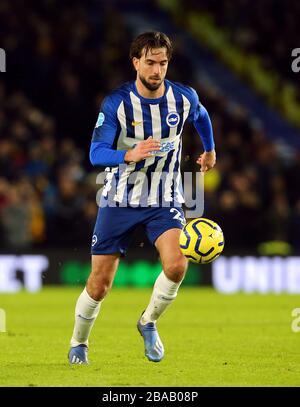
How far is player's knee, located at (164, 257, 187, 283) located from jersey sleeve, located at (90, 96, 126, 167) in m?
0.85

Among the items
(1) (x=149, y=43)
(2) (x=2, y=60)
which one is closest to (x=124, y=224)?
(1) (x=149, y=43)

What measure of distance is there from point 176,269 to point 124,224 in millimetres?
516

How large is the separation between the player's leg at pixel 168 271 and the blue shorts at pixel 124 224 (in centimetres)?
8

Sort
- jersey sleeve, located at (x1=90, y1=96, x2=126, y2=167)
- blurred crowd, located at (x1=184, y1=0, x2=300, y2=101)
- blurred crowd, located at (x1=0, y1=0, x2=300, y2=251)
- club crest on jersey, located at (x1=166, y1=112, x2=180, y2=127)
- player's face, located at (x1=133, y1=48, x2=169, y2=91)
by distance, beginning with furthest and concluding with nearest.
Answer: blurred crowd, located at (x1=184, y1=0, x2=300, y2=101) < blurred crowd, located at (x1=0, y1=0, x2=300, y2=251) < club crest on jersey, located at (x1=166, y1=112, x2=180, y2=127) < player's face, located at (x1=133, y1=48, x2=169, y2=91) < jersey sleeve, located at (x1=90, y1=96, x2=126, y2=167)

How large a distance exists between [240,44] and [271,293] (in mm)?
8706

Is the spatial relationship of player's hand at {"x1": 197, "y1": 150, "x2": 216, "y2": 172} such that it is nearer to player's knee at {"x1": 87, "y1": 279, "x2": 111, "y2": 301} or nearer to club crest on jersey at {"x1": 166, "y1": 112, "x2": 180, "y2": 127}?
club crest on jersey at {"x1": 166, "y1": 112, "x2": 180, "y2": 127}

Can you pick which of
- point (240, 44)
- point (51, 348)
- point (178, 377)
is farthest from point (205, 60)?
point (178, 377)

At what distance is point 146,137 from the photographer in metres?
7.98

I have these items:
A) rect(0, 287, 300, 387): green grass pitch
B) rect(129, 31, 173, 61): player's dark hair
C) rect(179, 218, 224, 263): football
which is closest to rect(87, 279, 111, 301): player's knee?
rect(0, 287, 300, 387): green grass pitch

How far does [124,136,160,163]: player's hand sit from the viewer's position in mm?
7270

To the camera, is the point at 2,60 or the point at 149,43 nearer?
the point at 149,43

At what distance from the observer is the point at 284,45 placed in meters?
22.3

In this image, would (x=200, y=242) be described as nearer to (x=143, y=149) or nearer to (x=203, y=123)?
(x=143, y=149)

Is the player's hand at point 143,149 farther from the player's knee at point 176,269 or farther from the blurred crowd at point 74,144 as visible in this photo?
the blurred crowd at point 74,144
